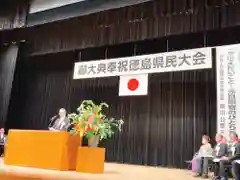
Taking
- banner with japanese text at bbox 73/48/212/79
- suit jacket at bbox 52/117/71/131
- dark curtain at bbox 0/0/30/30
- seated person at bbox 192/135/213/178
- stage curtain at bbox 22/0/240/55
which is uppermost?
dark curtain at bbox 0/0/30/30

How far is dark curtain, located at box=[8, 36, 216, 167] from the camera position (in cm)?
725

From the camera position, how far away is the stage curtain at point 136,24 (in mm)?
6160

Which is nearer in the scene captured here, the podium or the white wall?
the podium

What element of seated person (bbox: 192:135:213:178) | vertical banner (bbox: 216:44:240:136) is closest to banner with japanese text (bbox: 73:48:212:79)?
vertical banner (bbox: 216:44:240:136)

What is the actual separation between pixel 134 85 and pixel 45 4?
3.07 m

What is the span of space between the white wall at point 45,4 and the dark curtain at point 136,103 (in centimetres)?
171

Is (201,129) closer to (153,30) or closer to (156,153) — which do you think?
(156,153)

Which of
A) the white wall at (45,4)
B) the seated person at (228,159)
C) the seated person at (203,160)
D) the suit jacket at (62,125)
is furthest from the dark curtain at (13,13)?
the seated person at (228,159)

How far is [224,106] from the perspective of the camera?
5711mm

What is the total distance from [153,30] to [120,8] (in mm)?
877

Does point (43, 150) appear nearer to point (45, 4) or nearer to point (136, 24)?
point (136, 24)

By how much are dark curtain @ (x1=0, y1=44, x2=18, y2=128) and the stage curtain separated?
0.73m

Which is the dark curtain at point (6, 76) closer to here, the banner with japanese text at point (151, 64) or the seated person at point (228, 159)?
A: the banner with japanese text at point (151, 64)

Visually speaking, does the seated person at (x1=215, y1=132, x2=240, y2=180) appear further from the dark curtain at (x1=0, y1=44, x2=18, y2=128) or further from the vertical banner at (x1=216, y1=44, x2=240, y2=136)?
the dark curtain at (x1=0, y1=44, x2=18, y2=128)
